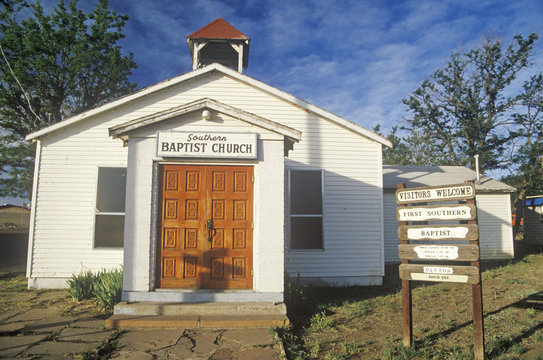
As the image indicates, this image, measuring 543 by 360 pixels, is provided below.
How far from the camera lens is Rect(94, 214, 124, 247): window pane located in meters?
8.67

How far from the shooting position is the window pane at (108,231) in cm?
867

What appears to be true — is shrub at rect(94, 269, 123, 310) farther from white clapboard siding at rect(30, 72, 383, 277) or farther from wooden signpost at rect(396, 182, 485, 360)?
wooden signpost at rect(396, 182, 485, 360)

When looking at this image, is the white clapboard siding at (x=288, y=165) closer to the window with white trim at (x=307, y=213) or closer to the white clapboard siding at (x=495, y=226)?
the window with white trim at (x=307, y=213)

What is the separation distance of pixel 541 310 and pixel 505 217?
8.89m

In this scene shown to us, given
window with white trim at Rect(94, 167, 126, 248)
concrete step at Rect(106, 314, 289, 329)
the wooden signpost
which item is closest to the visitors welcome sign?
the wooden signpost

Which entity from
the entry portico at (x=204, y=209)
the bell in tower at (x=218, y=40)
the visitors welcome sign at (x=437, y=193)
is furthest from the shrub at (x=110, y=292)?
the bell in tower at (x=218, y=40)

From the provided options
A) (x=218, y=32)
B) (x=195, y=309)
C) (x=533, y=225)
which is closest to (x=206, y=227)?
(x=195, y=309)

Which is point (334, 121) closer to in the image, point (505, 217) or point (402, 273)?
point (402, 273)

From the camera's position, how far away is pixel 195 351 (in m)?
4.51

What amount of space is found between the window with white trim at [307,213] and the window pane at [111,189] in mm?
4373

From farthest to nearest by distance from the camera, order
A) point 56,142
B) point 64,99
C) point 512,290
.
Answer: point 64,99 → point 56,142 → point 512,290

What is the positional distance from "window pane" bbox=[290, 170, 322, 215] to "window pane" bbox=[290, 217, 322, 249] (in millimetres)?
234

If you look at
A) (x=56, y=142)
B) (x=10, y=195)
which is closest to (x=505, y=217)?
(x=56, y=142)

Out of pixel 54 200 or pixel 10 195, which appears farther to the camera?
pixel 10 195
